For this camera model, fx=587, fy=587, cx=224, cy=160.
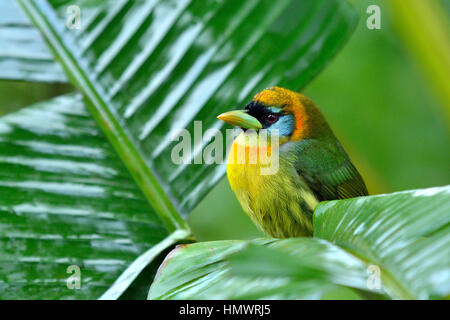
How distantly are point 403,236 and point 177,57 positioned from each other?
969 mm

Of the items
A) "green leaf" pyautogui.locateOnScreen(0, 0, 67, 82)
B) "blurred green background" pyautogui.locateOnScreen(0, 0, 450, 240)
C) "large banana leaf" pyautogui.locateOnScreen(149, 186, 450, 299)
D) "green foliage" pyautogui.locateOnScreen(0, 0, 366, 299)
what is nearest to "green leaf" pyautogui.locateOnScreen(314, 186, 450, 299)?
"large banana leaf" pyautogui.locateOnScreen(149, 186, 450, 299)

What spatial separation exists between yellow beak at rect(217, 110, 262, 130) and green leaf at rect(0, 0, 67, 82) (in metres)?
0.44

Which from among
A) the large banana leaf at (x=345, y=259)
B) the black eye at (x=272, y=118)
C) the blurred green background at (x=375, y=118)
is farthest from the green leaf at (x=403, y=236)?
the blurred green background at (x=375, y=118)

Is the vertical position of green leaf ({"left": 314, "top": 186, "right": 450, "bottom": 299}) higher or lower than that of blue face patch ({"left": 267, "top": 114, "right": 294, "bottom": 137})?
higher

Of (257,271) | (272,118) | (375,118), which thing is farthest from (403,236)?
(375,118)

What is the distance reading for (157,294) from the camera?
949mm

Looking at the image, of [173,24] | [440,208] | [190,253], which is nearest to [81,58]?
[173,24]

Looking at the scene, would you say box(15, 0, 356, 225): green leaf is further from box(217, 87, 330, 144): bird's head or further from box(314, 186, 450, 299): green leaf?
box(314, 186, 450, 299): green leaf

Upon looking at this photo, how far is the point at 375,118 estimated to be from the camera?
2594 millimetres

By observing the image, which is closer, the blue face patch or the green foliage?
the green foliage

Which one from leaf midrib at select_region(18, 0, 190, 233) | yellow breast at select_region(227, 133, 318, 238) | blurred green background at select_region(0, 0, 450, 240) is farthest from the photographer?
blurred green background at select_region(0, 0, 450, 240)

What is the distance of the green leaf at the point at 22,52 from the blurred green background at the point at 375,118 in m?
0.76

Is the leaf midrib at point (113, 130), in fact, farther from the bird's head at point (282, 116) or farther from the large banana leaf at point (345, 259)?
the large banana leaf at point (345, 259)

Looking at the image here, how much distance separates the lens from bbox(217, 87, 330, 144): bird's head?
1.58m
